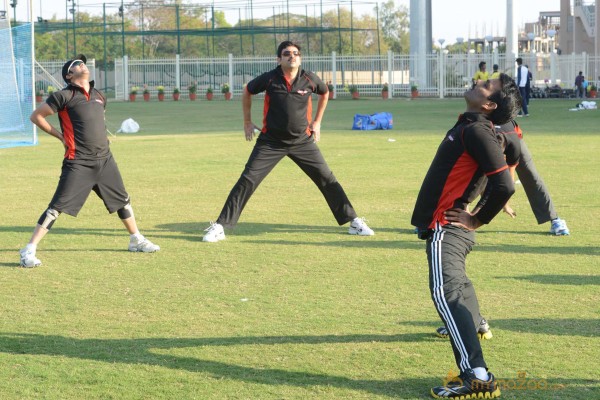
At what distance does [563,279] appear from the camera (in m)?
7.83

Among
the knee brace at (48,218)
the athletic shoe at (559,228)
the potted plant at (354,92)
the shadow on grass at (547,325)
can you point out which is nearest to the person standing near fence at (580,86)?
the potted plant at (354,92)

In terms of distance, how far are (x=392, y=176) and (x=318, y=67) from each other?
37759mm

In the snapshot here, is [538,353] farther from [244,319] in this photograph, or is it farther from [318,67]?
[318,67]

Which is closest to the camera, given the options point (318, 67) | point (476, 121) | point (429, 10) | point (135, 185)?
point (476, 121)

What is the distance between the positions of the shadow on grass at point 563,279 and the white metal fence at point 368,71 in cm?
3881

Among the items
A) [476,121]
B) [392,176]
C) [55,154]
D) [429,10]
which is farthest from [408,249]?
[429,10]

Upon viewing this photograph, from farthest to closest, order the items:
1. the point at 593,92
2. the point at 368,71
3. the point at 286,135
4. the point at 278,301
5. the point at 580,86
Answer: the point at 368,71 → the point at 593,92 → the point at 580,86 → the point at 286,135 → the point at 278,301

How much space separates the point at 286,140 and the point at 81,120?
6.88 ft

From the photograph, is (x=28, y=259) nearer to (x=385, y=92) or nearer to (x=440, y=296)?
(x=440, y=296)

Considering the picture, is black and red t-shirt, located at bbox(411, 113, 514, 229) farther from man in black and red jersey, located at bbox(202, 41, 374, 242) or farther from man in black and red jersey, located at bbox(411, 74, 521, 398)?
man in black and red jersey, located at bbox(202, 41, 374, 242)

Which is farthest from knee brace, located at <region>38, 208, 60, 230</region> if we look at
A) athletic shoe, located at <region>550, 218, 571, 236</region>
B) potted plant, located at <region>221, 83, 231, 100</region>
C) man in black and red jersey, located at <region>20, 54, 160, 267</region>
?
potted plant, located at <region>221, 83, 231, 100</region>

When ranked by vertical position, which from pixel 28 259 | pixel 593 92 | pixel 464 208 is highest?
pixel 593 92

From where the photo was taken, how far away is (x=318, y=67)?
171 feet

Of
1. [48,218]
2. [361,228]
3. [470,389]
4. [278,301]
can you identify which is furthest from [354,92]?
[470,389]
